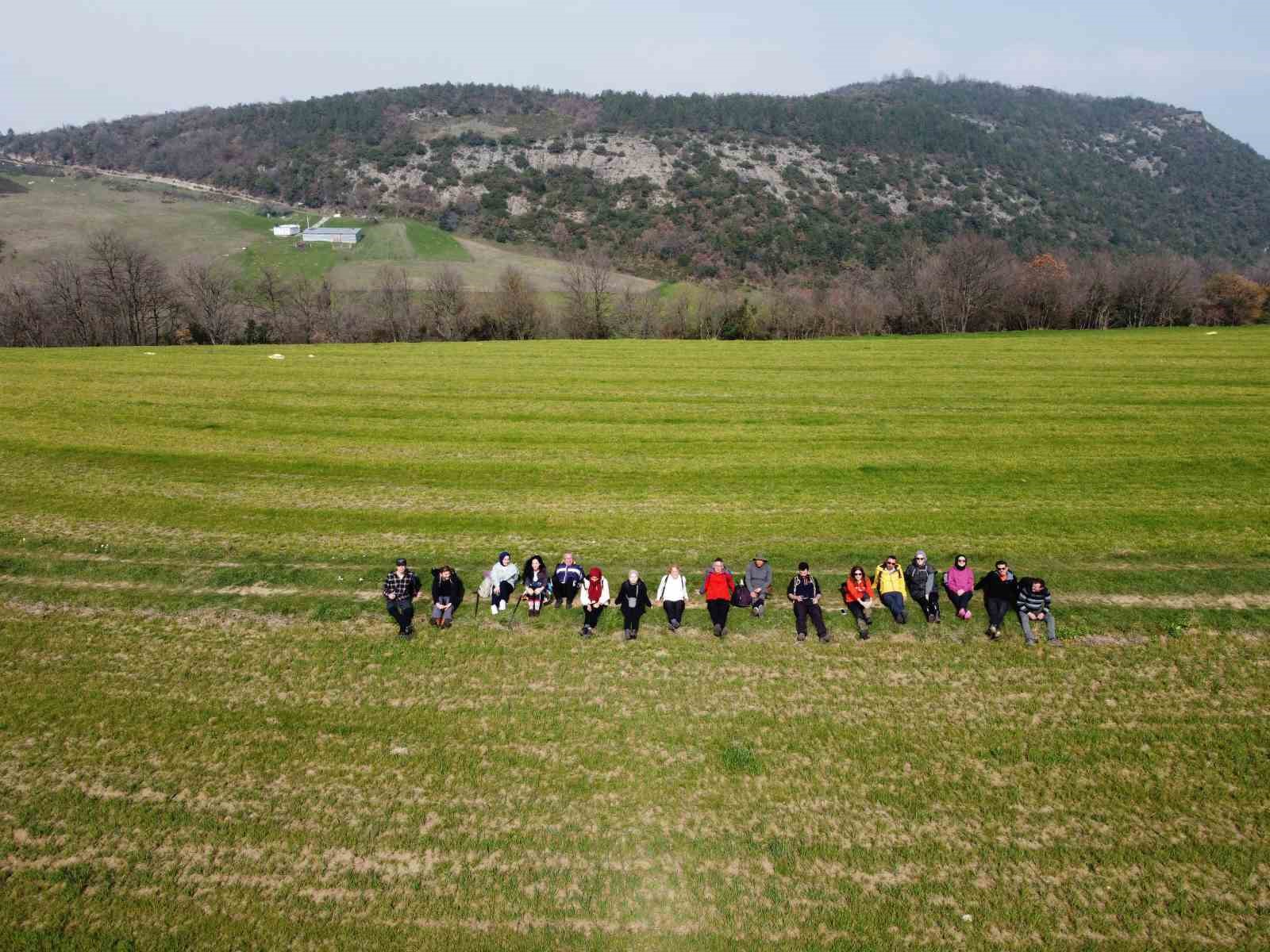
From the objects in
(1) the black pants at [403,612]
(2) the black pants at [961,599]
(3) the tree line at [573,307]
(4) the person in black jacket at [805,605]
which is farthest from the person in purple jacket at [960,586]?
(3) the tree line at [573,307]

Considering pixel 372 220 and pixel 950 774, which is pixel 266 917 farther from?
pixel 372 220

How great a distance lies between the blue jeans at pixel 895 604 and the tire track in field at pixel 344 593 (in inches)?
57.8

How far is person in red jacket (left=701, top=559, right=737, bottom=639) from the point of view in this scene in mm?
17109

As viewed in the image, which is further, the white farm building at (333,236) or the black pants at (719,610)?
the white farm building at (333,236)

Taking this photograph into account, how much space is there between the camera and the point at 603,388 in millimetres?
44562

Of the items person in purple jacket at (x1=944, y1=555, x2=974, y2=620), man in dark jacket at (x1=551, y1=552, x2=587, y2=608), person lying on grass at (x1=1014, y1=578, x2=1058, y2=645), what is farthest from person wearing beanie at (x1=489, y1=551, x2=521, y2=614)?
person lying on grass at (x1=1014, y1=578, x2=1058, y2=645)

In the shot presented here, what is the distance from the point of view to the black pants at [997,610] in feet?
54.9

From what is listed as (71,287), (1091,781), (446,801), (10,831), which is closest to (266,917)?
(446,801)

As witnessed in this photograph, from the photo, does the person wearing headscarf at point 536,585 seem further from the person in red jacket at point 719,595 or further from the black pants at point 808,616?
the black pants at point 808,616

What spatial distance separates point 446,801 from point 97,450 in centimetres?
2874

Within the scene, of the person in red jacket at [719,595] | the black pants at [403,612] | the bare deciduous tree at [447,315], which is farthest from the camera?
the bare deciduous tree at [447,315]

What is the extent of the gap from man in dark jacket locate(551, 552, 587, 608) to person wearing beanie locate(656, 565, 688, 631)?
7.25 feet

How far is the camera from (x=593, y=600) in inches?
685

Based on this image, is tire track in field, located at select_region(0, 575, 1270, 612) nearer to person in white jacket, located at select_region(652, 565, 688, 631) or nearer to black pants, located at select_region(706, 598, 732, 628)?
black pants, located at select_region(706, 598, 732, 628)
